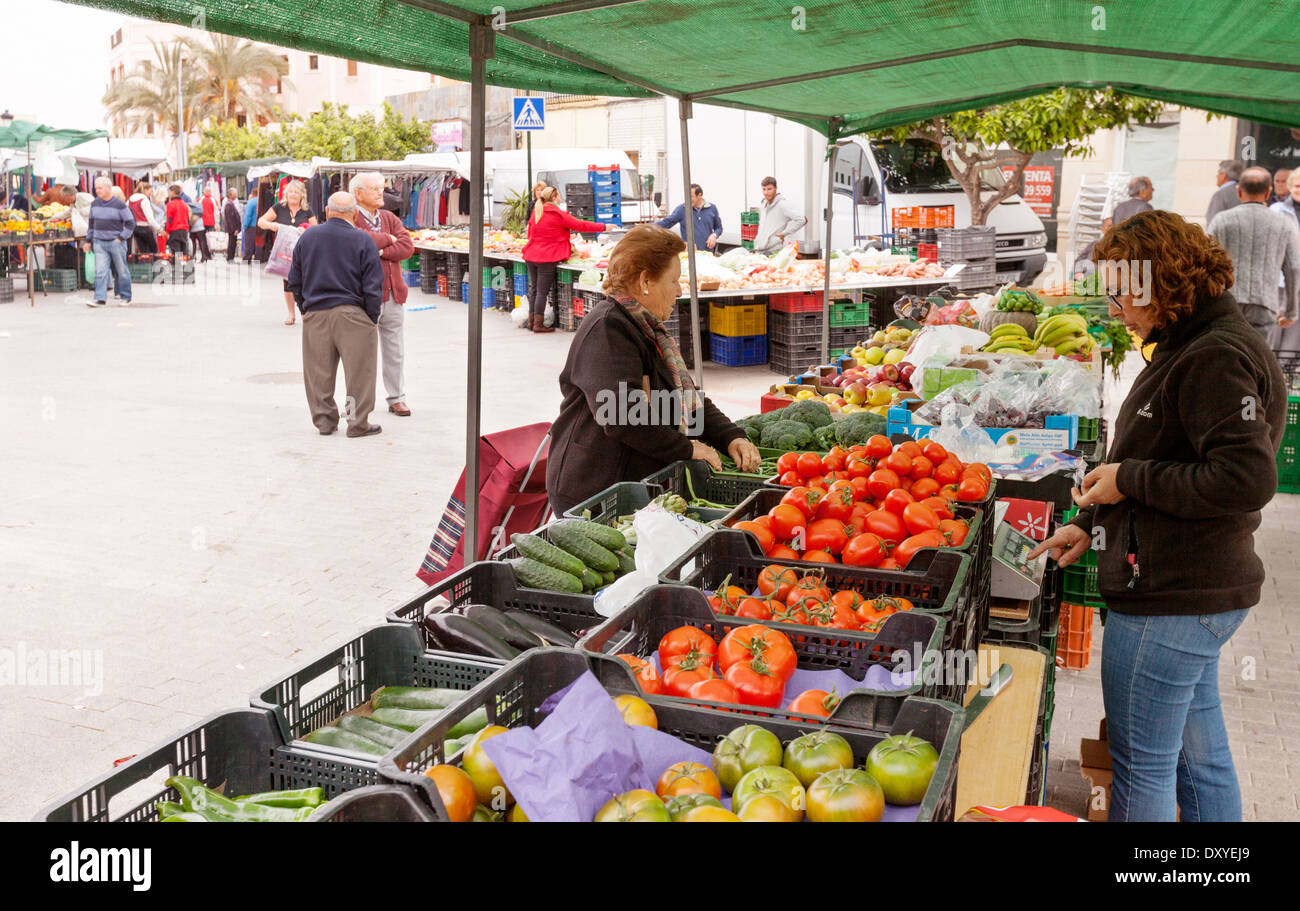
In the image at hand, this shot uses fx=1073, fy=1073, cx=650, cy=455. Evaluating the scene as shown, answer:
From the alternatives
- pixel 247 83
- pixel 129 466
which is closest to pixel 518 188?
pixel 129 466

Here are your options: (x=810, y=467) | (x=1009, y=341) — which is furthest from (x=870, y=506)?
(x=1009, y=341)

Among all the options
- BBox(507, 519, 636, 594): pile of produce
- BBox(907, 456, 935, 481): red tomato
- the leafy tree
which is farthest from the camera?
the leafy tree

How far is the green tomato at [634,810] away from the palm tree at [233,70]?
55.3m

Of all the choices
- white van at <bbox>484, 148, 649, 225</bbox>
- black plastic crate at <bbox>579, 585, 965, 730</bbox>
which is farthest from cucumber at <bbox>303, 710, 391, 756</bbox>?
white van at <bbox>484, 148, 649, 225</bbox>

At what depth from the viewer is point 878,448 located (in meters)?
3.86

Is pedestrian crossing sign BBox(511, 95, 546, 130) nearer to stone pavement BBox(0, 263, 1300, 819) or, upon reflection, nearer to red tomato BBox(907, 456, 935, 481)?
stone pavement BBox(0, 263, 1300, 819)

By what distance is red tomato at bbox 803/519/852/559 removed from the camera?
3.11 m

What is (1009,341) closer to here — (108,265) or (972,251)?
(972,251)

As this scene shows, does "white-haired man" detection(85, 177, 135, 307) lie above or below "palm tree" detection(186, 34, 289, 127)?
below

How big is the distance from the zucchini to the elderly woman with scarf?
1.98 m

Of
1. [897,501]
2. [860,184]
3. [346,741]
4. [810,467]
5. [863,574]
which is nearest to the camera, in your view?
[346,741]

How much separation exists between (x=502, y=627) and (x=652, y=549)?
597 millimetres

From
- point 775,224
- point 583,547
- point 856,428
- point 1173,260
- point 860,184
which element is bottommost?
point 583,547

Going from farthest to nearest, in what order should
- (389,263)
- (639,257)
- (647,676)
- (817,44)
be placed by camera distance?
(389,263), (817,44), (639,257), (647,676)
